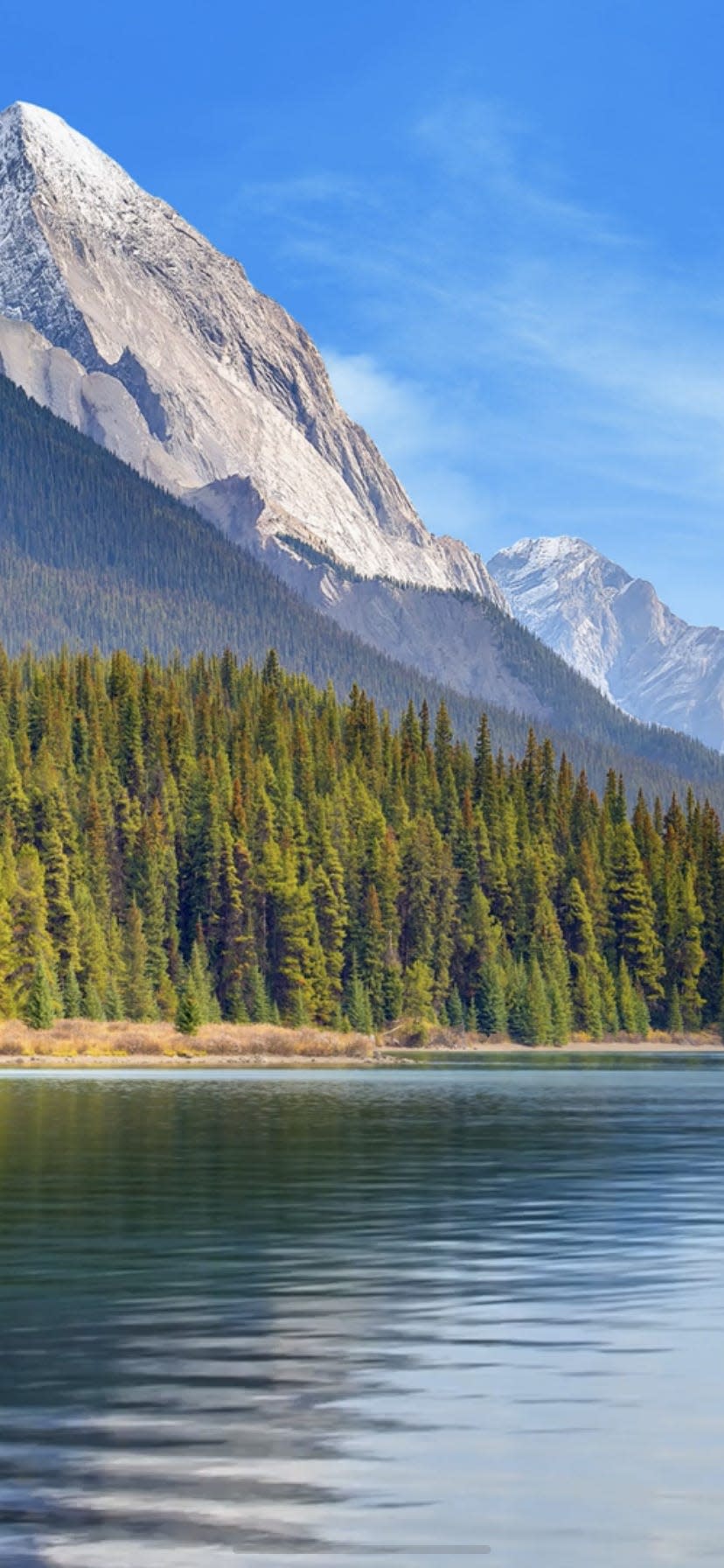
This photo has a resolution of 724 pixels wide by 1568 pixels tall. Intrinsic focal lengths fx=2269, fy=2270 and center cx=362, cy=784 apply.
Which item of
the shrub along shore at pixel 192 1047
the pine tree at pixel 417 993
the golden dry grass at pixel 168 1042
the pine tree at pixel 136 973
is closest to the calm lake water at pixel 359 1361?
the shrub along shore at pixel 192 1047

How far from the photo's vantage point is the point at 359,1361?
1030 inches

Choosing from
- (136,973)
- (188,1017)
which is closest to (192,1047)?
(188,1017)

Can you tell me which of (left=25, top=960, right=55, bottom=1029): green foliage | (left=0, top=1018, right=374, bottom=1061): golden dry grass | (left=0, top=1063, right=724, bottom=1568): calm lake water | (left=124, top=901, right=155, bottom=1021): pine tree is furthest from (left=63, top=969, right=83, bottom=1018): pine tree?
(left=0, top=1063, right=724, bottom=1568): calm lake water

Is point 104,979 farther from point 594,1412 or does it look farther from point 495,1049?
point 594,1412

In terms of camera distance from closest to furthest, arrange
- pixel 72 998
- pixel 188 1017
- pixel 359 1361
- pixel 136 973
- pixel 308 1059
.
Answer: pixel 359 1361 < pixel 188 1017 < pixel 308 1059 < pixel 72 998 < pixel 136 973

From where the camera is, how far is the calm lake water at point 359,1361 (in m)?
18.3

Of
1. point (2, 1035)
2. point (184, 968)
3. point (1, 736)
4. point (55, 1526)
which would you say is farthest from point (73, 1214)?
point (1, 736)

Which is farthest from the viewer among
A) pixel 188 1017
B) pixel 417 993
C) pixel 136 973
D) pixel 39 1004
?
pixel 417 993

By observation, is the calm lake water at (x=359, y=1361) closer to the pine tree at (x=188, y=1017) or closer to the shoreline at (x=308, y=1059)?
the shoreline at (x=308, y=1059)

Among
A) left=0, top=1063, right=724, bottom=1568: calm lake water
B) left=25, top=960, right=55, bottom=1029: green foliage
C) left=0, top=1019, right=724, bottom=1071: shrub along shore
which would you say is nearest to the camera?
left=0, top=1063, right=724, bottom=1568: calm lake water

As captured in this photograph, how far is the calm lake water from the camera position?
18.3m

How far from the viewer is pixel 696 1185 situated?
167ft

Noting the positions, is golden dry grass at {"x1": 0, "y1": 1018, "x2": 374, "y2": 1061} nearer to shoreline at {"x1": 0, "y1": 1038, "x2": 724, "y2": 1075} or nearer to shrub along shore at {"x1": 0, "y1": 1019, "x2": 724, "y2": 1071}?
shrub along shore at {"x1": 0, "y1": 1019, "x2": 724, "y2": 1071}

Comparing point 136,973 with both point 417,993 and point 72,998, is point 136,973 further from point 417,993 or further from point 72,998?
point 417,993
